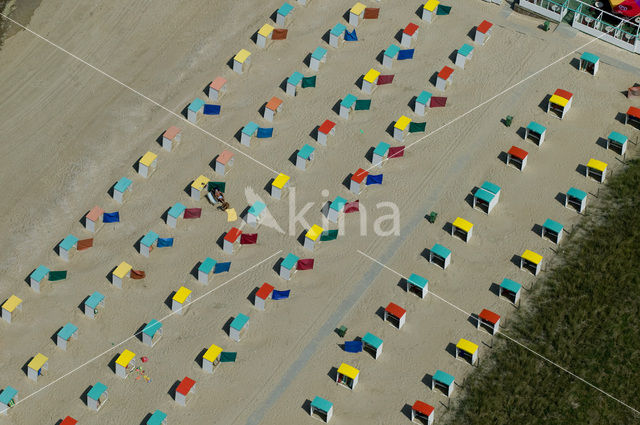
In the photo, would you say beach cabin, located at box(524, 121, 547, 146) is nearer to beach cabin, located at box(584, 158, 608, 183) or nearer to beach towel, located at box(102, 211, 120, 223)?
beach cabin, located at box(584, 158, 608, 183)

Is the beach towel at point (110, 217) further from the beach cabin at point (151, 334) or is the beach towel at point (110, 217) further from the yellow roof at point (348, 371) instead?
the yellow roof at point (348, 371)

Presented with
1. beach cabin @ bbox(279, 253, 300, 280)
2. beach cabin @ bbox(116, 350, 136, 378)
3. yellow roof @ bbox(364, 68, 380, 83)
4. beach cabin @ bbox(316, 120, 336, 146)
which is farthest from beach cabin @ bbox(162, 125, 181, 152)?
beach cabin @ bbox(116, 350, 136, 378)

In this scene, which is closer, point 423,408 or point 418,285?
point 423,408

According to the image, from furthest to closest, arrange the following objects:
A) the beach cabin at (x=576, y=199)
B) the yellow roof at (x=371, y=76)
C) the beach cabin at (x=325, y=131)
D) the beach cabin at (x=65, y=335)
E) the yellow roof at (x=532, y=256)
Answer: the yellow roof at (x=371, y=76)
the beach cabin at (x=325, y=131)
the beach cabin at (x=576, y=199)
the yellow roof at (x=532, y=256)
the beach cabin at (x=65, y=335)

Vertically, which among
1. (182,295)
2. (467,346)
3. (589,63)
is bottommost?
(182,295)

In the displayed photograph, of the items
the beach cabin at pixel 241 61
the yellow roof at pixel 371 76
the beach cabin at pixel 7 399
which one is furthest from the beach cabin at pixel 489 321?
the beach cabin at pixel 7 399

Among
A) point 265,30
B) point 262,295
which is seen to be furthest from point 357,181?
point 265,30

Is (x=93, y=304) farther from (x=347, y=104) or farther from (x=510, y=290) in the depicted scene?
(x=510, y=290)
